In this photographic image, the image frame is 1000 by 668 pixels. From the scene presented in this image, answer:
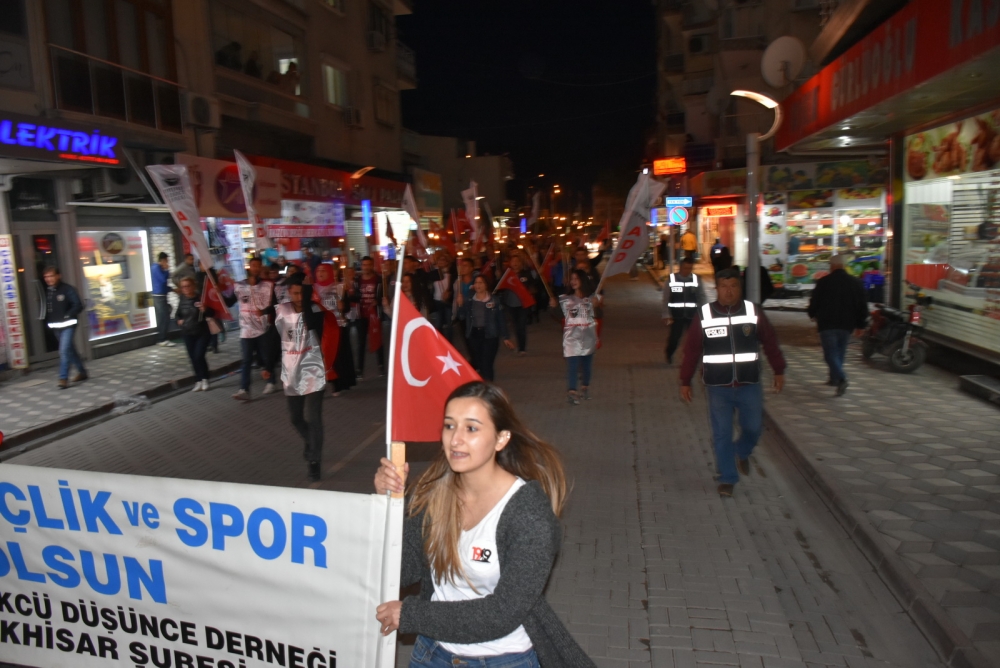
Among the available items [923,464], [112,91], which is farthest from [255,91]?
[923,464]

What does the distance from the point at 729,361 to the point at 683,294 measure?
6507 millimetres

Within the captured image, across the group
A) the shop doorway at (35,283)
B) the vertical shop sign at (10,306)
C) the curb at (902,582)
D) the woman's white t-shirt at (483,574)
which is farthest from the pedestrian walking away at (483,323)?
the woman's white t-shirt at (483,574)

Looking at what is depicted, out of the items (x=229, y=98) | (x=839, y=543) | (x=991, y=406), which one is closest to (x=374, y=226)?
(x=229, y=98)

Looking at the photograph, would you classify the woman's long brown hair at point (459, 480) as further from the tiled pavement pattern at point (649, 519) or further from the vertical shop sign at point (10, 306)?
the vertical shop sign at point (10, 306)

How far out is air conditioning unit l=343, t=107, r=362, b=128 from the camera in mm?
28719

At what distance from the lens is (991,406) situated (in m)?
9.42

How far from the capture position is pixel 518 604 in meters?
2.38

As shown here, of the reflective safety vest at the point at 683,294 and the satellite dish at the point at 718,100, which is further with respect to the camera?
the satellite dish at the point at 718,100

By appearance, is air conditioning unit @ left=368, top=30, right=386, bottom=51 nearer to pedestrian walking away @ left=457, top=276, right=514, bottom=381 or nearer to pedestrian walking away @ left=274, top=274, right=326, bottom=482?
pedestrian walking away @ left=457, top=276, right=514, bottom=381

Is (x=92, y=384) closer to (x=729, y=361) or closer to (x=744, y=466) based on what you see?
(x=744, y=466)

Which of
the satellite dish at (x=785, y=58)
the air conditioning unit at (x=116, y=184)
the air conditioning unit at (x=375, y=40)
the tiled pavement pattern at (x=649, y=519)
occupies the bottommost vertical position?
the tiled pavement pattern at (x=649, y=519)

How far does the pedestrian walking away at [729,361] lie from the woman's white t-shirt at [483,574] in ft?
14.7

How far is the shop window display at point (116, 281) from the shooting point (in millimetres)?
16156

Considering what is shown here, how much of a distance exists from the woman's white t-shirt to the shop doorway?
14.1 m
